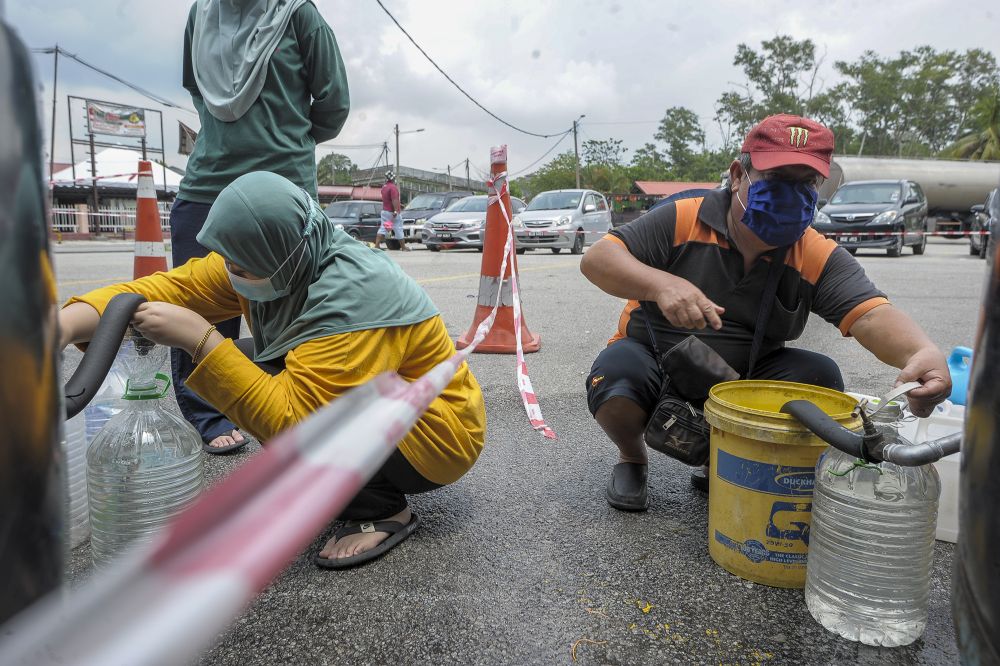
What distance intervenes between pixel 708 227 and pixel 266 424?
1547 millimetres

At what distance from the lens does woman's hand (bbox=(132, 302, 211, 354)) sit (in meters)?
1.82

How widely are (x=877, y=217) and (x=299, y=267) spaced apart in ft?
51.8

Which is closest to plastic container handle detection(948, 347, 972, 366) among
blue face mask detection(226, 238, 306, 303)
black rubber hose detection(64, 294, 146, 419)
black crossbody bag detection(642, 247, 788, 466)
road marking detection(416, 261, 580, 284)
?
black crossbody bag detection(642, 247, 788, 466)

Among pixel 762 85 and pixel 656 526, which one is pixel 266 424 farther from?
pixel 762 85

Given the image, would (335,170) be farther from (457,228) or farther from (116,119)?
(457,228)

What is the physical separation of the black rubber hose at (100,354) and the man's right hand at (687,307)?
1.47 meters

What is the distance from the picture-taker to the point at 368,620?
178 cm

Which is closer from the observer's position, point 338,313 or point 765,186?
point 338,313

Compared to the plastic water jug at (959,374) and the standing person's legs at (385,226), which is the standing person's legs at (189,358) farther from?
the standing person's legs at (385,226)

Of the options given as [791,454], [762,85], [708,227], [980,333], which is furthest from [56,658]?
[762,85]

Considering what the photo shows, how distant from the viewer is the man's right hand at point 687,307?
2.15 metres

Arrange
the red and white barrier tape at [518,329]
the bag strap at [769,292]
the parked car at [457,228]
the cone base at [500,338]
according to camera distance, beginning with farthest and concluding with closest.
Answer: the parked car at [457,228] < the cone base at [500,338] < the red and white barrier tape at [518,329] < the bag strap at [769,292]

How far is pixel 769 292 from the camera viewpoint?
7.76 ft

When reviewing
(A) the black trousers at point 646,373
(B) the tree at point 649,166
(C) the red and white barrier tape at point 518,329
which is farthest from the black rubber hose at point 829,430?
(B) the tree at point 649,166
